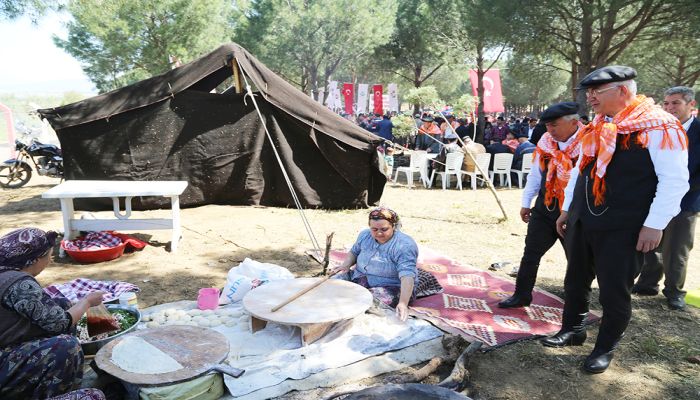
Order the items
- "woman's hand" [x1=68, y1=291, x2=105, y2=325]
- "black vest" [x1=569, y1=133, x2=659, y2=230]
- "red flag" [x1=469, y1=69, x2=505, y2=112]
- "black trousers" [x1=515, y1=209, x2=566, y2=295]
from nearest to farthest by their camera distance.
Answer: "woman's hand" [x1=68, y1=291, x2=105, y2=325] < "black vest" [x1=569, y1=133, x2=659, y2=230] < "black trousers" [x1=515, y1=209, x2=566, y2=295] < "red flag" [x1=469, y1=69, x2=505, y2=112]

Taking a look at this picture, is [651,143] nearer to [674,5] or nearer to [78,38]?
[674,5]

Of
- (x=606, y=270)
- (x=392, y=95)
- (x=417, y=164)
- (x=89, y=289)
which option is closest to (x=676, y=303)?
(x=606, y=270)

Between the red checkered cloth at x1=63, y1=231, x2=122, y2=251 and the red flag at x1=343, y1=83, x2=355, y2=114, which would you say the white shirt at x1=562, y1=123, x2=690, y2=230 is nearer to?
the red checkered cloth at x1=63, y1=231, x2=122, y2=251

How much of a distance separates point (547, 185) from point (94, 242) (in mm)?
4636

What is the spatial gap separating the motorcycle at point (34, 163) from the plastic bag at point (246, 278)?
6189mm

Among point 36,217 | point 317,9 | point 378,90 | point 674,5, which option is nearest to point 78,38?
point 317,9

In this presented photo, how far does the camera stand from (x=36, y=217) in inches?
264

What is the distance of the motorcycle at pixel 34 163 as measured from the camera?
8.61 m

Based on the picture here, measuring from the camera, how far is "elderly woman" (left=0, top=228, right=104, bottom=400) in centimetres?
205

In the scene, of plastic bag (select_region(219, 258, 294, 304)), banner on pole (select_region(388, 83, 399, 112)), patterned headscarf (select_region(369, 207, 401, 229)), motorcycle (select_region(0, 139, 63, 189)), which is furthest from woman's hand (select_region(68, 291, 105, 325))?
banner on pole (select_region(388, 83, 399, 112))

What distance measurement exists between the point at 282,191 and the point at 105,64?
17.5m

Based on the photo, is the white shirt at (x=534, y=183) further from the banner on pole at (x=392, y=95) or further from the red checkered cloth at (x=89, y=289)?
the banner on pole at (x=392, y=95)

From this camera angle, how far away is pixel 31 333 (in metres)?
2.14

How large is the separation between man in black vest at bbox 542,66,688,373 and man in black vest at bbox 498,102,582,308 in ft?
1.90
